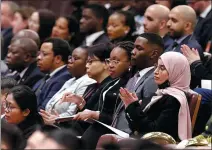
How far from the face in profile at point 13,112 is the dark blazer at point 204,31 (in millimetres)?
3230

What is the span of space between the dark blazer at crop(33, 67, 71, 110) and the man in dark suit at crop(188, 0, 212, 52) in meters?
1.83

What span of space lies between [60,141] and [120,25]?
19.1ft

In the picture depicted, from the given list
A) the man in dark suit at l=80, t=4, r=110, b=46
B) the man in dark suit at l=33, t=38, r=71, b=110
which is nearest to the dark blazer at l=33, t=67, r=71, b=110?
the man in dark suit at l=33, t=38, r=71, b=110

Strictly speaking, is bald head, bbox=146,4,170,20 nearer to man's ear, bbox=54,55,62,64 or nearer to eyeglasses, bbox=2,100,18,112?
man's ear, bbox=54,55,62,64

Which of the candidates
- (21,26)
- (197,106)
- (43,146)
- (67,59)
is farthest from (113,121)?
(21,26)

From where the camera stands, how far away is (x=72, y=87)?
10.2m

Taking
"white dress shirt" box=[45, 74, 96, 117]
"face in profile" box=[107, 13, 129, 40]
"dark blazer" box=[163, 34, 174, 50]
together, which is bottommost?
"white dress shirt" box=[45, 74, 96, 117]

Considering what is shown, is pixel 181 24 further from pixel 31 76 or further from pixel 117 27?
pixel 31 76

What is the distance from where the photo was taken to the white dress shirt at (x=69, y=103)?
9.88 m

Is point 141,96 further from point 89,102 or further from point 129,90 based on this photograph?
point 89,102

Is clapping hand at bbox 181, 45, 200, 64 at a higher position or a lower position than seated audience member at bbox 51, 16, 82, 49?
higher

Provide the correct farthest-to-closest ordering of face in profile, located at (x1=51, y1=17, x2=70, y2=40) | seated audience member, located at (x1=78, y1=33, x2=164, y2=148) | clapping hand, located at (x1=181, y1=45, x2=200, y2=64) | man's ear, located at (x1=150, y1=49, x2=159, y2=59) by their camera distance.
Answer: face in profile, located at (x1=51, y1=17, x2=70, y2=40) < clapping hand, located at (x1=181, y1=45, x2=200, y2=64) < man's ear, located at (x1=150, y1=49, x2=159, y2=59) < seated audience member, located at (x1=78, y1=33, x2=164, y2=148)

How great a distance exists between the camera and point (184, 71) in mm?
8727

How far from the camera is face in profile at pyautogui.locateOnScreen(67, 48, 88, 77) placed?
10.6 metres
